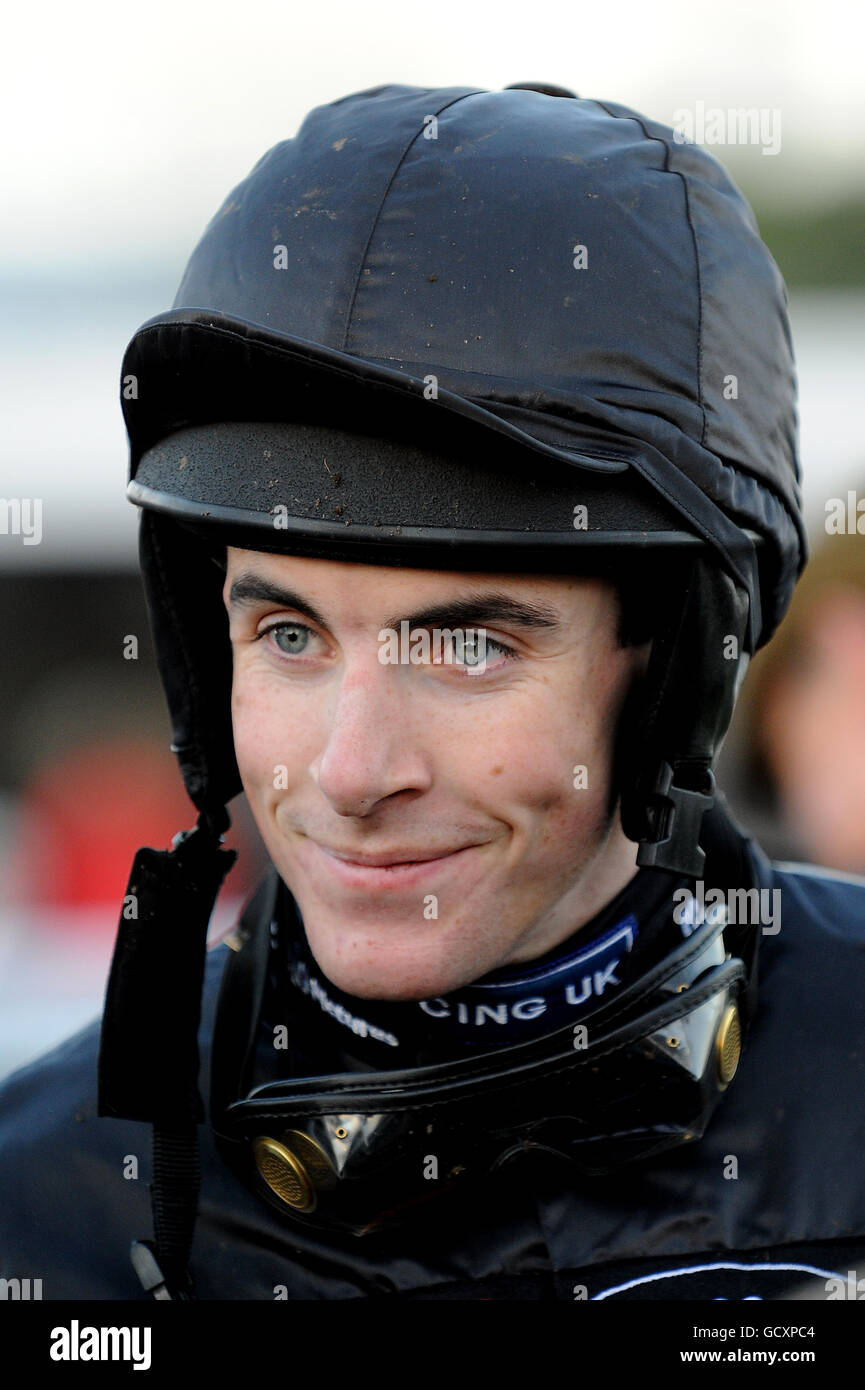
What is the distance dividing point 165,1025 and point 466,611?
2.91 feet

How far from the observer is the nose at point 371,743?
1.97 metres

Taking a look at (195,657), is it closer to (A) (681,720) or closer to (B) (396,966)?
(B) (396,966)

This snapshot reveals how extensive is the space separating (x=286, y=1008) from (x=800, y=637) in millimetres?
2455

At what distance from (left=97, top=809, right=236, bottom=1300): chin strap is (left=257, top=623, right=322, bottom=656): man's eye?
445mm

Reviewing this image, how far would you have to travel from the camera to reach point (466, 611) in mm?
2020

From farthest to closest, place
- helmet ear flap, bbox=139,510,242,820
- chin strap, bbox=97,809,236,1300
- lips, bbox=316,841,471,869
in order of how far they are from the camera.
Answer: helmet ear flap, bbox=139,510,242,820, chin strap, bbox=97,809,236,1300, lips, bbox=316,841,471,869

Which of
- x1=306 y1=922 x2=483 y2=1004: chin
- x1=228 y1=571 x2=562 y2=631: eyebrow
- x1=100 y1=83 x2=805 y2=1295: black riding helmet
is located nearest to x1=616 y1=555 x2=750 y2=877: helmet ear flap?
x1=100 y1=83 x2=805 y2=1295: black riding helmet

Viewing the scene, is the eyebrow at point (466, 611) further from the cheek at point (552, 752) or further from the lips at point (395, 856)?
the lips at point (395, 856)

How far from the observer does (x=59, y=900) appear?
624 cm

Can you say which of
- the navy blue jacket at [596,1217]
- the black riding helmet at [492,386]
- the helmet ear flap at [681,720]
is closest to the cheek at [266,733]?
the black riding helmet at [492,386]

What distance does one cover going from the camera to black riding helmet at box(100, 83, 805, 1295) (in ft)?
6.52

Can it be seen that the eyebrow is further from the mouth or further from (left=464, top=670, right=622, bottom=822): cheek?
the mouth
